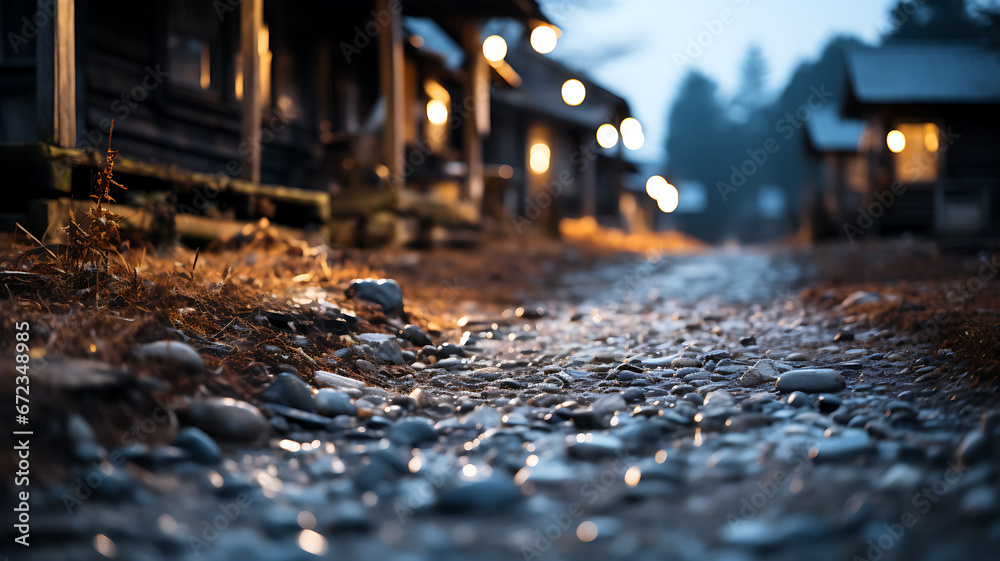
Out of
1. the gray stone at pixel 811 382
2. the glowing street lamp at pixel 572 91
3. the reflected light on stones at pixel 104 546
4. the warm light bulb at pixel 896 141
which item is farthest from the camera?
the warm light bulb at pixel 896 141

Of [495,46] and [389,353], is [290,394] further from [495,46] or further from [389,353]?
[495,46]

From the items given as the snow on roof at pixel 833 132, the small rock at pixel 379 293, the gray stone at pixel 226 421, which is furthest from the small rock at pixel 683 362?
the snow on roof at pixel 833 132

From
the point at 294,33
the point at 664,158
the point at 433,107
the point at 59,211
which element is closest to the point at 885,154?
the point at 433,107

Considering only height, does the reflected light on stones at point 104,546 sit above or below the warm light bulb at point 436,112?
below

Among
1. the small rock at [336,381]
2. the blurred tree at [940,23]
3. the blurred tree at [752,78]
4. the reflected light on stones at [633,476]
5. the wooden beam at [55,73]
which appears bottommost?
the reflected light on stones at [633,476]

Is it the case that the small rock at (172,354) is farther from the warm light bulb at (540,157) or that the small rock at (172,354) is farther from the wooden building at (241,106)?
the warm light bulb at (540,157)

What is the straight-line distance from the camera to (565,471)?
6.05ft

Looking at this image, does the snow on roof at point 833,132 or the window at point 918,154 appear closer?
the window at point 918,154

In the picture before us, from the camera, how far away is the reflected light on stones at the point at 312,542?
4.55ft

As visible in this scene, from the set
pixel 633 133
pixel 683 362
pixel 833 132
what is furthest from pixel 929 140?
pixel 683 362

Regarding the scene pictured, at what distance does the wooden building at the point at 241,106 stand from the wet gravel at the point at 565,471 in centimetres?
281

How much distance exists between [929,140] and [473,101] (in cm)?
1302

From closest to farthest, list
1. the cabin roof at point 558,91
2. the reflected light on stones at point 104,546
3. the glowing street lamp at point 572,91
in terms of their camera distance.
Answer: the reflected light on stones at point 104,546
the glowing street lamp at point 572,91
the cabin roof at point 558,91

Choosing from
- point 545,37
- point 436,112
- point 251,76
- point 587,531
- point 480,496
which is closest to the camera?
point 587,531
